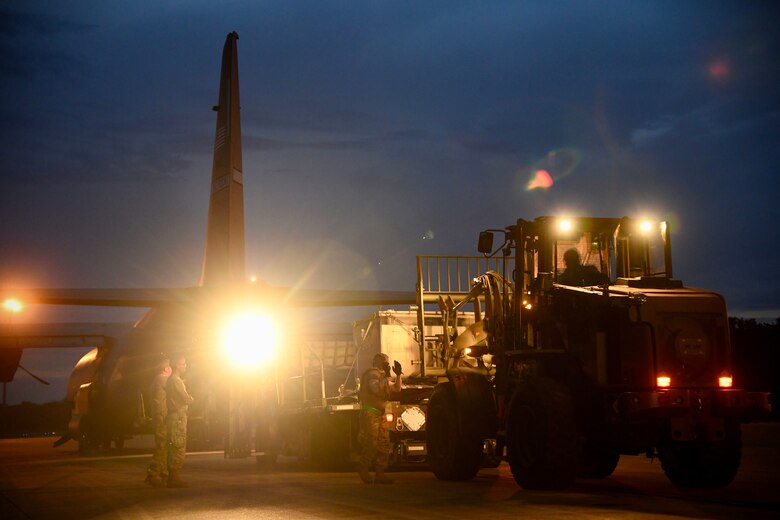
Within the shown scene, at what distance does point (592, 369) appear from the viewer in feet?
38.1

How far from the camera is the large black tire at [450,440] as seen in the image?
44.2 ft

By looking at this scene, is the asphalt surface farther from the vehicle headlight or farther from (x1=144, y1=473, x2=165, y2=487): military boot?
the vehicle headlight

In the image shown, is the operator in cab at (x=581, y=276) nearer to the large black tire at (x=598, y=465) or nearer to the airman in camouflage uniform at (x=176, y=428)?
the large black tire at (x=598, y=465)

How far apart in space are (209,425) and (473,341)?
47.2 ft

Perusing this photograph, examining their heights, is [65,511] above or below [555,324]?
below

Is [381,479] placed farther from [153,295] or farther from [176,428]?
[153,295]

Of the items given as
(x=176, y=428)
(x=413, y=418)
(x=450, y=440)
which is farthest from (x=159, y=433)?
(x=450, y=440)

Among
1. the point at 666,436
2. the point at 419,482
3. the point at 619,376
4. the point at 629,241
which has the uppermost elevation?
the point at 629,241

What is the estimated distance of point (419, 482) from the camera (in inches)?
572

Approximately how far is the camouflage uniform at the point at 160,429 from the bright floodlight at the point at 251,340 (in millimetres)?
6016

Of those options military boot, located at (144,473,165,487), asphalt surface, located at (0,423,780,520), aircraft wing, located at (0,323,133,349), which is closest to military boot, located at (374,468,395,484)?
asphalt surface, located at (0,423,780,520)

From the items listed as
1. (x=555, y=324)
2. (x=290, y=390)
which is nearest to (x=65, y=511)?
(x=555, y=324)

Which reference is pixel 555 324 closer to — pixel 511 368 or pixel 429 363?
Answer: pixel 511 368

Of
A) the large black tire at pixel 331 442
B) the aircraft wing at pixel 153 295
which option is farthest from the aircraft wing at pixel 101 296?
the large black tire at pixel 331 442
